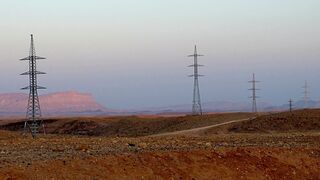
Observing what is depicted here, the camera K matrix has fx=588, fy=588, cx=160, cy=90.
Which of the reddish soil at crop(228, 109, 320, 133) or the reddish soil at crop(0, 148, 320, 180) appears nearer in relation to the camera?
the reddish soil at crop(0, 148, 320, 180)

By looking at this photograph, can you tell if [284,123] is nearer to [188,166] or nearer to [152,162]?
[188,166]

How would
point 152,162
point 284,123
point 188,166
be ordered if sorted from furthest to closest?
1. point 284,123
2. point 188,166
3. point 152,162

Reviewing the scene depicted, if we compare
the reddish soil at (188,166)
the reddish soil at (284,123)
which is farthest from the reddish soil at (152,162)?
the reddish soil at (284,123)

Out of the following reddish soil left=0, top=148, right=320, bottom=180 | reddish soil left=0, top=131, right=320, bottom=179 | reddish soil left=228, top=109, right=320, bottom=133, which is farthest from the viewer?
reddish soil left=228, top=109, right=320, bottom=133

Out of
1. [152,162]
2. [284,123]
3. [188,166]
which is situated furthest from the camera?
[284,123]

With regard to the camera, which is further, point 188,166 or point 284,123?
point 284,123

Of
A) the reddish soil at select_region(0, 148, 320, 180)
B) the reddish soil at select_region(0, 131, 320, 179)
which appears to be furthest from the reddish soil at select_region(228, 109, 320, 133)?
the reddish soil at select_region(0, 148, 320, 180)

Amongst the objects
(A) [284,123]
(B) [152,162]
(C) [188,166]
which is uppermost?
(A) [284,123]

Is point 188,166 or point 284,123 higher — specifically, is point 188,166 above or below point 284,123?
below

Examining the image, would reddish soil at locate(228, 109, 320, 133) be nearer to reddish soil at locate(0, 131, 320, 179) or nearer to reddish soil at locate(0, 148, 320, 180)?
reddish soil at locate(0, 131, 320, 179)

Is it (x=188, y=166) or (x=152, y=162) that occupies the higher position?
(x=152, y=162)

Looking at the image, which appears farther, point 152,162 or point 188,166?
point 188,166

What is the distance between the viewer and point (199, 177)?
58.4ft

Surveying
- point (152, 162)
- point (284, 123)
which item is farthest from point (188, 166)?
point (284, 123)
